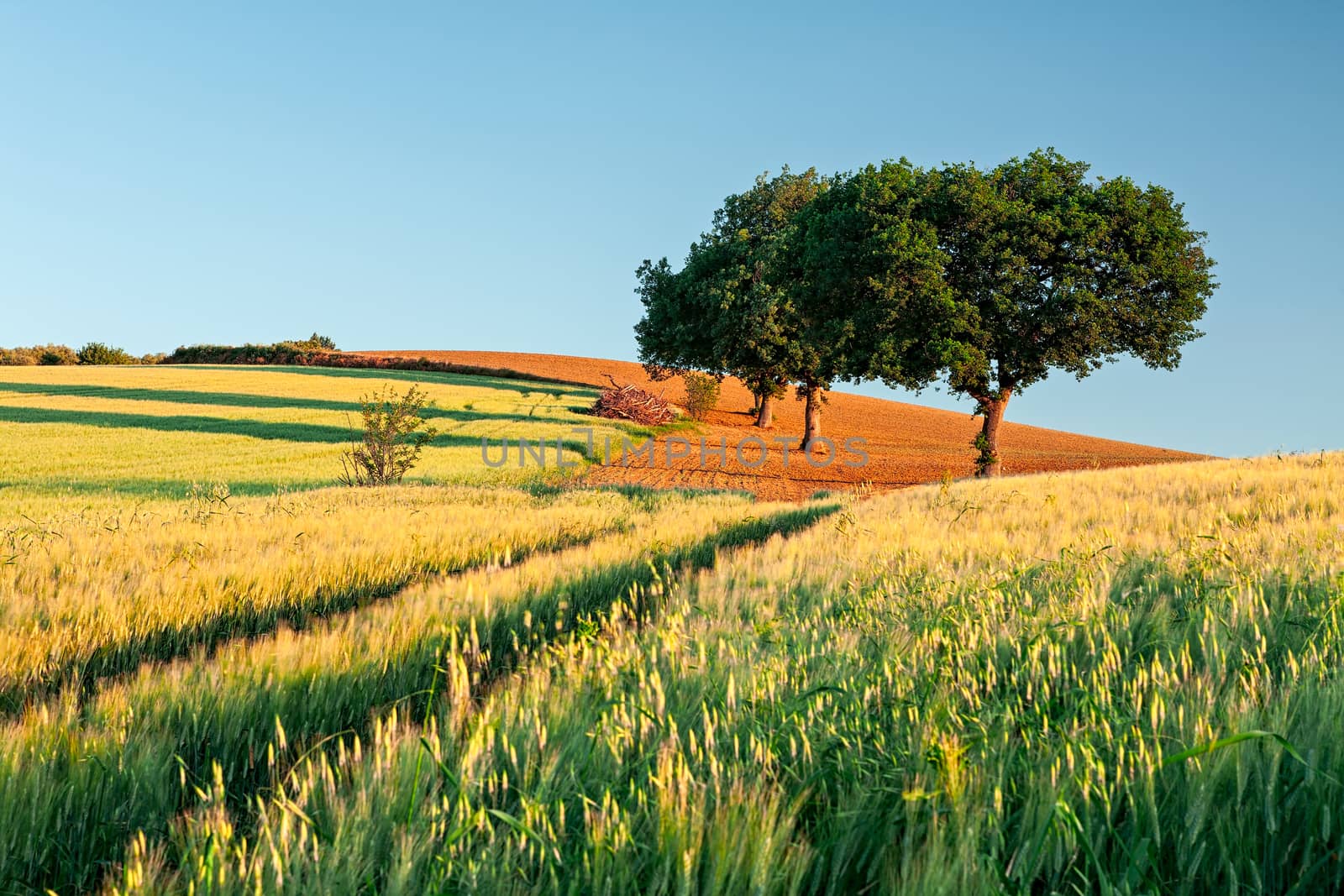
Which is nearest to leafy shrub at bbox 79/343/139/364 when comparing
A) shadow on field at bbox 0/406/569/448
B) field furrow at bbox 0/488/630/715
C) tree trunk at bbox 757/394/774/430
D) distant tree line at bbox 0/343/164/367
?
distant tree line at bbox 0/343/164/367

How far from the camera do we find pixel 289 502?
1258 cm

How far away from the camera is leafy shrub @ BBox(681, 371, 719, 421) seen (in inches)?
2082

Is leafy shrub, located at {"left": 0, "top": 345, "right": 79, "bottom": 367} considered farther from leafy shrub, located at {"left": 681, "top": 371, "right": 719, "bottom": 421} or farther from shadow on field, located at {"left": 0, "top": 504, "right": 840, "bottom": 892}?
shadow on field, located at {"left": 0, "top": 504, "right": 840, "bottom": 892}

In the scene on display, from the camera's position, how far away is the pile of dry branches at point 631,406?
46.5 meters

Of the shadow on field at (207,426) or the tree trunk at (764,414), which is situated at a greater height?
the tree trunk at (764,414)

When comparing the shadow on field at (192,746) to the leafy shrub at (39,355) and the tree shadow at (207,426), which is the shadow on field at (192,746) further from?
the leafy shrub at (39,355)

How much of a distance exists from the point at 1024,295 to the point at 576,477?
55.1 feet

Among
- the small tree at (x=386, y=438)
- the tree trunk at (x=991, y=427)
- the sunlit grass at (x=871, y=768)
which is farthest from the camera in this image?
the tree trunk at (x=991, y=427)

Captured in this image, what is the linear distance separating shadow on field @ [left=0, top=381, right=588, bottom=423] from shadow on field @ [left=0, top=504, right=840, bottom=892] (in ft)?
125

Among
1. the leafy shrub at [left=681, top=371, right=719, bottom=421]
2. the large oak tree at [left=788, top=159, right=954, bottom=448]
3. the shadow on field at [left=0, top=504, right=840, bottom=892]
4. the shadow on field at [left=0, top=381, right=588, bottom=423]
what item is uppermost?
the large oak tree at [left=788, top=159, right=954, bottom=448]

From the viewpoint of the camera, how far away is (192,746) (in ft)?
11.0

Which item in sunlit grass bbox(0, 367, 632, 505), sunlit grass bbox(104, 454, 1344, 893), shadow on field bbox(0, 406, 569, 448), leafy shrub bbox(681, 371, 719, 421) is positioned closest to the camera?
sunlit grass bbox(104, 454, 1344, 893)

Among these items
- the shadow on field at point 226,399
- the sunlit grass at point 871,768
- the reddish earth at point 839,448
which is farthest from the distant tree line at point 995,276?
the sunlit grass at point 871,768

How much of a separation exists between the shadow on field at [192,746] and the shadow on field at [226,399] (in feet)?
125
